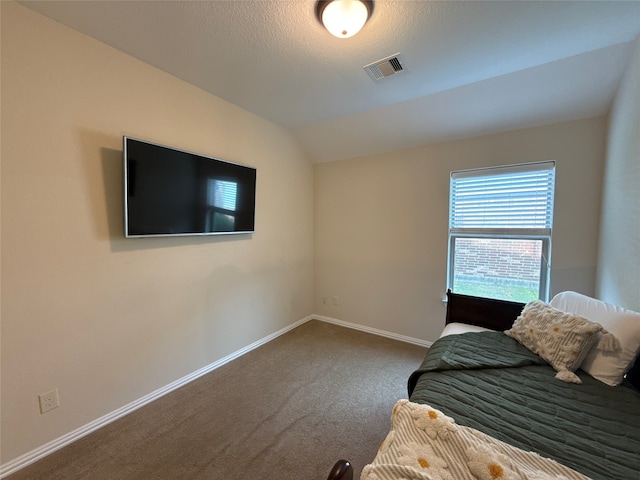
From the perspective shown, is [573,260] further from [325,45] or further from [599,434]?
[325,45]

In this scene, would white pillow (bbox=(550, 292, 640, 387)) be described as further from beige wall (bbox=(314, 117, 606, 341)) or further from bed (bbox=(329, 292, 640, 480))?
beige wall (bbox=(314, 117, 606, 341))

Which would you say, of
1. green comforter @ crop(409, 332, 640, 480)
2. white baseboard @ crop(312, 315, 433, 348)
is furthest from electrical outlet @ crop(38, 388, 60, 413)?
white baseboard @ crop(312, 315, 433, 348)

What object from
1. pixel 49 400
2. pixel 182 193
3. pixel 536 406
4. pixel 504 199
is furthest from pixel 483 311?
pixel 49 400

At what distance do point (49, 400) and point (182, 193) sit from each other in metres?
1.51

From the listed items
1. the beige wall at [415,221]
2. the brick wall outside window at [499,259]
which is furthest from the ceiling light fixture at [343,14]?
the brick wall outside window at [499,259]

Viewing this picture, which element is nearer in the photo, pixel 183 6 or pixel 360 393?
pixel 183 6

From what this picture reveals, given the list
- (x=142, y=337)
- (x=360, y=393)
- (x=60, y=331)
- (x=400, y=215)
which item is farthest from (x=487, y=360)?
(x=60, y=331)

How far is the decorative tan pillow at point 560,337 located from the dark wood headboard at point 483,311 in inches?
11.5

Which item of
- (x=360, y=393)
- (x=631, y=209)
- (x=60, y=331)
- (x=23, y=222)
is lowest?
(x=360, y=393)

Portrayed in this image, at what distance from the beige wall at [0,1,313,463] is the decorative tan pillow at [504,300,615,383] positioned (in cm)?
242

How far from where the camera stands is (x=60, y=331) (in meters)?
1.60

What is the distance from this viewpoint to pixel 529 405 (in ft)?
3.75

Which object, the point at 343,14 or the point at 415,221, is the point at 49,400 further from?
the point at 415,221

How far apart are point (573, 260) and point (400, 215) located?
5.05ft
